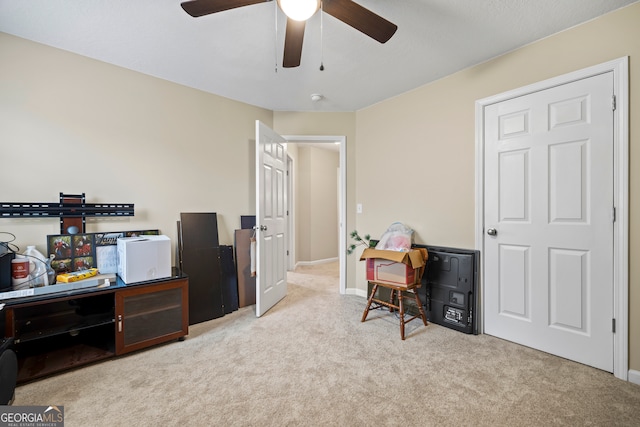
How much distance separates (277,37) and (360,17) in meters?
0.85

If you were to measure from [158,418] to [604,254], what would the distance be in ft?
9.75

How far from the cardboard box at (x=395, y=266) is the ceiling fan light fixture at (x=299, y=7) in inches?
74.2

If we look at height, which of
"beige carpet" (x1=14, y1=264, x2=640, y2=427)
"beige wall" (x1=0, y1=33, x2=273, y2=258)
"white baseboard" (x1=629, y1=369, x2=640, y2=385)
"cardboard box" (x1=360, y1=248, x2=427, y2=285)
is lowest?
"beige carpet" (x1=14, y1=264, x2=640, y2=427)

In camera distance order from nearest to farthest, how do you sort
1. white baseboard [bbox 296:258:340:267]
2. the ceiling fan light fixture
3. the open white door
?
the ceiling fan light fixture → the open white door → white baseboard [bbox 296:258:340:267]

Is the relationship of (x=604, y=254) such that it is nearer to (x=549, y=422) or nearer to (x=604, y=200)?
(x=604, y=200)

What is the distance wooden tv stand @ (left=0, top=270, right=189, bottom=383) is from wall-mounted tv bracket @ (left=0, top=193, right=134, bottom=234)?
634 mm

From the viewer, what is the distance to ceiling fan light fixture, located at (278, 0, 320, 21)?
4.37 feet

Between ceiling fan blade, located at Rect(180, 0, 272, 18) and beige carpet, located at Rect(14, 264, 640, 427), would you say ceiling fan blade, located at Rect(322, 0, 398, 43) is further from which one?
beige carpet, located at Rect(14, 264, 640, 427)

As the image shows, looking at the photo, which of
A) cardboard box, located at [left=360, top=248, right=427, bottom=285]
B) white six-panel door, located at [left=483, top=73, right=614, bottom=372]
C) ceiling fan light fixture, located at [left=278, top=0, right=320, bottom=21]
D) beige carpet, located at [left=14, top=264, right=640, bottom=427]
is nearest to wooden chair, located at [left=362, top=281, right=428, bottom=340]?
cardboard box, located at [left=360, top=248, right=427, bottom=285]

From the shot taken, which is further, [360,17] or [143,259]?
[143,259]

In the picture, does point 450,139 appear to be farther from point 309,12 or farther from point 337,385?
point 337,385

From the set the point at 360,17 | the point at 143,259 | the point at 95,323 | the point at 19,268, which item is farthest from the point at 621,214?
the point at 19,268

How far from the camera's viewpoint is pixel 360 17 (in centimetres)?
148

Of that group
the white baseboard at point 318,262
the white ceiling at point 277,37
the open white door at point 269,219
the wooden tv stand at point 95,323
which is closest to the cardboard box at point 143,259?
the wooden tv stand at point 95,323
